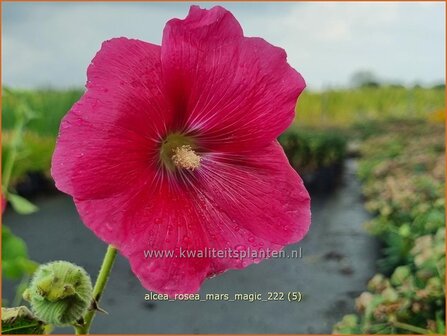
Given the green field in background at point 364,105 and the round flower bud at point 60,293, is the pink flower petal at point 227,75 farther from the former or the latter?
the green field in background at point 364,105

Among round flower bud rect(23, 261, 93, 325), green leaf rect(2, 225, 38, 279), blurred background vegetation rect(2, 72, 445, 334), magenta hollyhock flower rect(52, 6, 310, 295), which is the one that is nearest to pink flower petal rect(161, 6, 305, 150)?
magenta hollyhock flower rect(52, 6, 310, 295)

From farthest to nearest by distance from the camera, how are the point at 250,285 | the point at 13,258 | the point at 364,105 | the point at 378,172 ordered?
the point at 364,105 → the point at 378,172 → the point at 250,285 → the point at 13,258

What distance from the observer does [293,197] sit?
12.8 inches

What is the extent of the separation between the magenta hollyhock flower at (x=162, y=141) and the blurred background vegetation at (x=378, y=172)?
456mm

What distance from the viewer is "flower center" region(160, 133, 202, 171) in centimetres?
34

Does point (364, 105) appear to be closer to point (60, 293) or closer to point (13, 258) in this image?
point (13, 258)

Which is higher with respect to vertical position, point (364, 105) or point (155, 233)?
point (155, 233)

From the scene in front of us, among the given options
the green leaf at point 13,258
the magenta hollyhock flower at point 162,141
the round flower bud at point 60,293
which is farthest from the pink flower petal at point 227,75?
the green leaf at point 13,258

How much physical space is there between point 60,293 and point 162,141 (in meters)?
0.09

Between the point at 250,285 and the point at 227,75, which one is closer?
the point at 227,75

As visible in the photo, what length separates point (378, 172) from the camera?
144 inches

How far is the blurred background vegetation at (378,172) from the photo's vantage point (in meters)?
1.36

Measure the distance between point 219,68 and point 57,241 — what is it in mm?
3630

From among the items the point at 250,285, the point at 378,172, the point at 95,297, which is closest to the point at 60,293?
the point at 95,297
